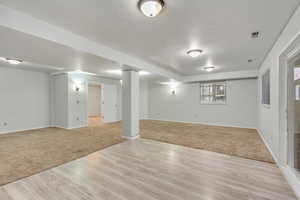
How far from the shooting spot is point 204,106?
23.4 feet

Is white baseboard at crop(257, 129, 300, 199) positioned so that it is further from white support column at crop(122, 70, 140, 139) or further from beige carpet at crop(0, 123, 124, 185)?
beige carpet at crop(0, 123, 124, 185)

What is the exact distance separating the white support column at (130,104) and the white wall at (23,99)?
13.9ft

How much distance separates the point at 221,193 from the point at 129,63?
338 cm

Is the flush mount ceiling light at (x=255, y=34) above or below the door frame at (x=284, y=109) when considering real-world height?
above

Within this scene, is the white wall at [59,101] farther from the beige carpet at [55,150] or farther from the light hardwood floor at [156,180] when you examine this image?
the light hardwood floor at [156,180]

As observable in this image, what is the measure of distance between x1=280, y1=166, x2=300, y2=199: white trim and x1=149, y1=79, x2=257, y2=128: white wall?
4.32 metres

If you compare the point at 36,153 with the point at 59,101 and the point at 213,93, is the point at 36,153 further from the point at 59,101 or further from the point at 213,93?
the point at 213,93

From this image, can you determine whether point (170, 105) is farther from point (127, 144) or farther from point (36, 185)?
point (36, 185)

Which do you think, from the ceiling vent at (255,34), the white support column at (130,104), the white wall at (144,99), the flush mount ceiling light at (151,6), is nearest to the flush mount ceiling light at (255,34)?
the ceiling vent at (255,34)

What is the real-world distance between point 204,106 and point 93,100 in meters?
7.88

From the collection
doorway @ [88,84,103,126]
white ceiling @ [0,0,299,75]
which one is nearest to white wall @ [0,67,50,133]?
doorway @ [88,84,103,126]

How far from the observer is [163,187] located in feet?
6.52

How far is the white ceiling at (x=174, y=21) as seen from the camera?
5.71ft

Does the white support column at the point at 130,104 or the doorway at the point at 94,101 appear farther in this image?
the doorway at the point at 94,101
